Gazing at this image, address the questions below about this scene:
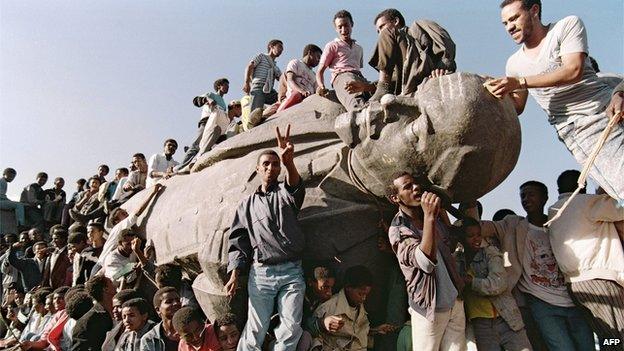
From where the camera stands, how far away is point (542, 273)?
4.61 metres

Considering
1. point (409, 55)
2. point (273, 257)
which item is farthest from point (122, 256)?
point (409, 55)

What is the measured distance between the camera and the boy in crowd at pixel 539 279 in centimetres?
449

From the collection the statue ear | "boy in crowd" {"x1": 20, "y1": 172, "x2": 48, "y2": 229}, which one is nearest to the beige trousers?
the statue ear

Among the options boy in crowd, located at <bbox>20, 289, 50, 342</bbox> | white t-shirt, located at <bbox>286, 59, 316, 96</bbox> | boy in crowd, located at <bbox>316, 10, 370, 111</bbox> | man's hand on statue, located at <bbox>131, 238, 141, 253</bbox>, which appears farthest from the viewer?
white t-shirt, located at <bbox>286, 59, 316, 96</bbox>

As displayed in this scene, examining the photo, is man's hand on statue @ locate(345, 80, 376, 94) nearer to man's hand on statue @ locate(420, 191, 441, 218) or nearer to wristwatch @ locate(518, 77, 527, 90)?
wristwatch @ locate(518, 77, 527, 90)

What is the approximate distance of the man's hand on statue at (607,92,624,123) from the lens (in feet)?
12.9

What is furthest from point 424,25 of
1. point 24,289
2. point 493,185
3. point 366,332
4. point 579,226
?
point 24,289

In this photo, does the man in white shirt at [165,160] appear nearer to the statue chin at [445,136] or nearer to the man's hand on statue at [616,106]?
the statue chin at [445,136]

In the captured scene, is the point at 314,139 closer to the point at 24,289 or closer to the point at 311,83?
the point at 311,83

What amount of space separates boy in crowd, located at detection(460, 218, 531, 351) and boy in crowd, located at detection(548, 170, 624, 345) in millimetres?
476

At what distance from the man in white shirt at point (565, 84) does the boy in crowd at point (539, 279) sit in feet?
2.31

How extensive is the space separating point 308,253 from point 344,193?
0.58 metres

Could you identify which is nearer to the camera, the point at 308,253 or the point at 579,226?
the point at 579,226

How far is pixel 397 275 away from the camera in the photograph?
500 cm
